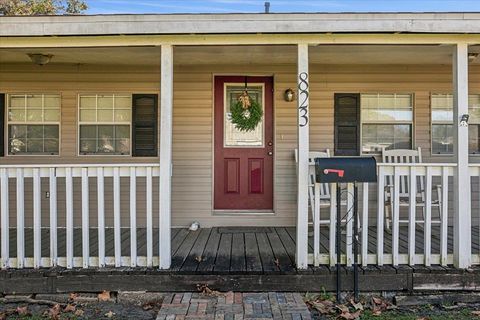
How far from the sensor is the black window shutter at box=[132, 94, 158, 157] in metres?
5.00

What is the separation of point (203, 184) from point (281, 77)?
166 centimetres

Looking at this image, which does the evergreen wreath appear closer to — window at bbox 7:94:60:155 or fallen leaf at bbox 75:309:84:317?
window at bbox 7:94:60:155

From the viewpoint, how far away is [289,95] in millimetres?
4945

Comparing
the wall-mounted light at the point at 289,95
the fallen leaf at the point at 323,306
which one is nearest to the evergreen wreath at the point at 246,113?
the wall-mounted light at the point at 289,95

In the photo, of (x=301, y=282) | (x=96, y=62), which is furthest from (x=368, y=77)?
(x=96, y=62)

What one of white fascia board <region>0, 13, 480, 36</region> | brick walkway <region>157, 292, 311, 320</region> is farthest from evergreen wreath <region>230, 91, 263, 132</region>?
brick walkway <region>157, 292, 311, 320</region>

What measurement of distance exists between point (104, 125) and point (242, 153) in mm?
1772

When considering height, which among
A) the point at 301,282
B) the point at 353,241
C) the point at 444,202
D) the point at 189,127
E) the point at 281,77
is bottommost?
the point at 301,282

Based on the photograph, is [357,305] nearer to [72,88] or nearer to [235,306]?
[235,306]

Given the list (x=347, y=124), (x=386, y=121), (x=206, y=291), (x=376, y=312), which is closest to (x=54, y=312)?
(x=206, y=291)

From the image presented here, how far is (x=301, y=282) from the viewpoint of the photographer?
3334mm

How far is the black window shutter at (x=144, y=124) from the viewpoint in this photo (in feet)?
16.4

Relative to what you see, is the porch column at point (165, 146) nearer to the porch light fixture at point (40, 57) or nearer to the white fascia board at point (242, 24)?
the white fascia board at point (242, 24)

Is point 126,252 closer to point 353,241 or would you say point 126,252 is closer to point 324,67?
point 353,241
